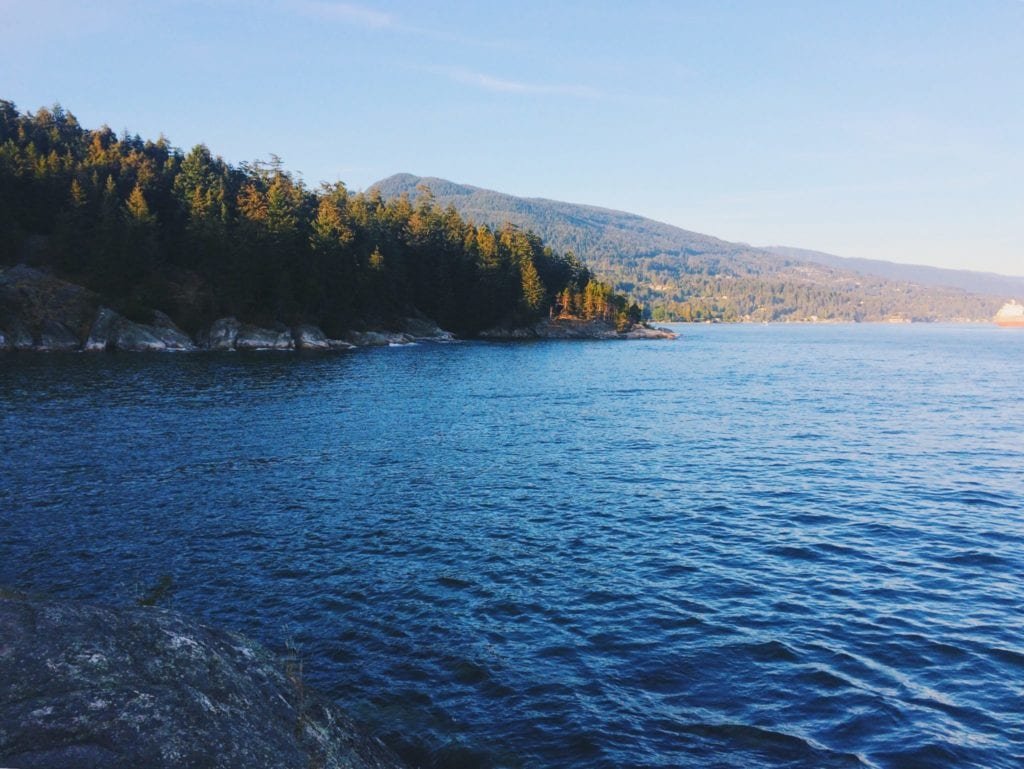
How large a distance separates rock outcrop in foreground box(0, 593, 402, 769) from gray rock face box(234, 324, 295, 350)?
104770mm

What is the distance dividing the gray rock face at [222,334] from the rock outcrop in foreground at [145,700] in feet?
339

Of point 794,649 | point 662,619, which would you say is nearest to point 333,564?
point 662,619

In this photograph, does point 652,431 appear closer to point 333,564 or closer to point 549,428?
point 549,428

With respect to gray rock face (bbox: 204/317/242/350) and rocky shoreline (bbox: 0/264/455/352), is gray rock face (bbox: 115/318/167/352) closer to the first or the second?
rocky shoreline (bbox: 0/264/455/352)

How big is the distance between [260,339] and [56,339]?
2888cm

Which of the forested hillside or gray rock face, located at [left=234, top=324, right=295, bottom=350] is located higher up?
the forested hillside

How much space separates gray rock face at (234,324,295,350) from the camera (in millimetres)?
105688

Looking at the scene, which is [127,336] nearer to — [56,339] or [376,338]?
[56,339]

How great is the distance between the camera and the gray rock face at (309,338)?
11250 cm

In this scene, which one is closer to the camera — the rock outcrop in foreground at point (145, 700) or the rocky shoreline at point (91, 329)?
the rock outcrop in foreground at point (145, 700)

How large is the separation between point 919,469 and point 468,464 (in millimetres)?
25746

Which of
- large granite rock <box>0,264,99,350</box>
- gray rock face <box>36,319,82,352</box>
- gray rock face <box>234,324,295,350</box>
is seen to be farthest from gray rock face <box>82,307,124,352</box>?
Result: gray rock face <box>234,324,295,350</box>

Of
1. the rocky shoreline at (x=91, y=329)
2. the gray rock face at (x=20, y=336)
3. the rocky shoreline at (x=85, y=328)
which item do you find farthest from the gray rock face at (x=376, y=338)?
the gray rock face at (x=20, y=336)

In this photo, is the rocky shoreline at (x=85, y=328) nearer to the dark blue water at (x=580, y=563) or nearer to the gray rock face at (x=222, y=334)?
the gray rock face at (x=222, y=334)
